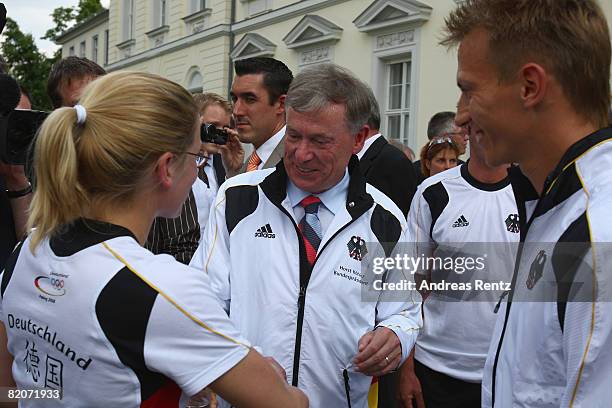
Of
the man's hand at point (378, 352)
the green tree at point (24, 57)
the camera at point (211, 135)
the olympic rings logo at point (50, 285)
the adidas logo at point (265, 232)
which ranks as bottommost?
the man's hand at point (378, 352)

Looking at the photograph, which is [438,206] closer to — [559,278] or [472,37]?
[472,37]

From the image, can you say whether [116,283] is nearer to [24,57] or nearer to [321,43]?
[321,43]

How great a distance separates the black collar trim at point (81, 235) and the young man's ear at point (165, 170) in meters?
0.16

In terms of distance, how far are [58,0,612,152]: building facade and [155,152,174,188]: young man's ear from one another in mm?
7929

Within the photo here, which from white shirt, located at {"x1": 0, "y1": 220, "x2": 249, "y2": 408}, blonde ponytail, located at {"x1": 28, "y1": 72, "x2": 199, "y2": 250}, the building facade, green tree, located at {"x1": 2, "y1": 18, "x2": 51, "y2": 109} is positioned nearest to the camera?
white shirt, located at {"x1": 0, "y1": 220, "x2": 249, "y2": 408}

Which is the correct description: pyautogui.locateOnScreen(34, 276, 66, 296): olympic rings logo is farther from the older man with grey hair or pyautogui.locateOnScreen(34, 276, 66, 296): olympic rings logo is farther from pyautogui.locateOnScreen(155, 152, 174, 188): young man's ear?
the older man with grey hair

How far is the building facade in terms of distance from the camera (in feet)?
38.8

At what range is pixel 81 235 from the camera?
166cm

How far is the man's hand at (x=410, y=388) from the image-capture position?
11.3 ft

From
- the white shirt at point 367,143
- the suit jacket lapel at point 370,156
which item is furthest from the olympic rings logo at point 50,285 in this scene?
the white shirt at point 367,143

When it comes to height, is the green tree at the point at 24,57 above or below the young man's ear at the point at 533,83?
above

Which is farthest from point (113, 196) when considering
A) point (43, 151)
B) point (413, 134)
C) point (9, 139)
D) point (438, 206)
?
point (413, 134)

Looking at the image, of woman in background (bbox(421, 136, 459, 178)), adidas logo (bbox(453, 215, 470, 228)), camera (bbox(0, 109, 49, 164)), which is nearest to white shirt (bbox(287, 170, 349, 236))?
adidas logo (bbox(453, 215, 470, 228))

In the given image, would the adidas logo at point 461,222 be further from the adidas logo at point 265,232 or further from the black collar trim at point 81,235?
the black collar trim at point 81,235
